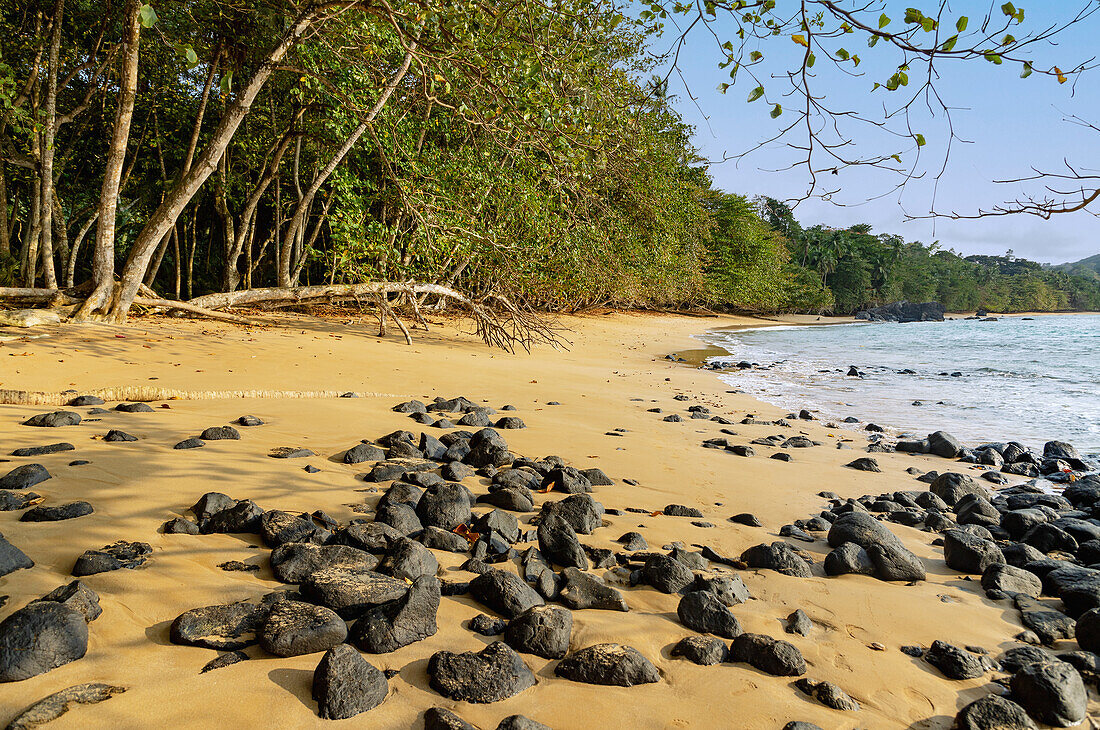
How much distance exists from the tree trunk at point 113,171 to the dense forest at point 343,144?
0.03 metres

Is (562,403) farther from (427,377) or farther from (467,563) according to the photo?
(467,563)

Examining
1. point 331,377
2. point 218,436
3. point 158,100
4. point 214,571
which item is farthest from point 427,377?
point 158,100

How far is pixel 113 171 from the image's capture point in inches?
322

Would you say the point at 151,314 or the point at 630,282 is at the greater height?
the point at 630,282

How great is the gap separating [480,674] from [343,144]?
1147 centimetres

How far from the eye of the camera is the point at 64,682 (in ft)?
5.03

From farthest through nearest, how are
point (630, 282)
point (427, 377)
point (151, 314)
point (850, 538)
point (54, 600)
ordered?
point (630, 282) → point (151, 314) → point (427, 377) → point (850, 538) → point (54, 600)

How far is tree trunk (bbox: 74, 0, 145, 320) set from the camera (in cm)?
779

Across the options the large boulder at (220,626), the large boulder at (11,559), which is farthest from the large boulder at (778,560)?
the large boulder at (11,559)

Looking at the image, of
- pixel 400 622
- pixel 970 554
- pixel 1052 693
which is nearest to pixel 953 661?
pixel 1052 693

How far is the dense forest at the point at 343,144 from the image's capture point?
442 centimetres

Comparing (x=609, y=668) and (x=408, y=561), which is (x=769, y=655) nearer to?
(x=609, y=668)

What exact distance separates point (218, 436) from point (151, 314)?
7.80m

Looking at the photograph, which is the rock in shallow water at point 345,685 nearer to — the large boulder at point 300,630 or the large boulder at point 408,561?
the large boulder at point 300,630
